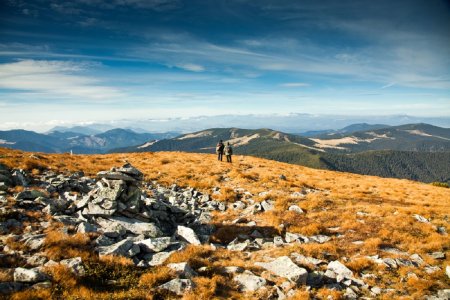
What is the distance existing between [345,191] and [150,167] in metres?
21.1

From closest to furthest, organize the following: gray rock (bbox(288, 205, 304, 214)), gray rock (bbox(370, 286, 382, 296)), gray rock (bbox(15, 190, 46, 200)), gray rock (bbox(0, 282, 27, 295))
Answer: gray rock (bbox(0, 282, 27, 295))
gray rock (bbox(370, 286, 382, 296))
gray rock (bbox(15, 190, 46, 200))
gray rock (bbox(288, 205, 304, 214))

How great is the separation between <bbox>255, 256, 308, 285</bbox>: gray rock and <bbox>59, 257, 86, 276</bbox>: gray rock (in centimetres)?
679

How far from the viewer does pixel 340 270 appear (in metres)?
11.6

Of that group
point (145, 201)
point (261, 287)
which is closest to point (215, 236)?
point (145, 201)

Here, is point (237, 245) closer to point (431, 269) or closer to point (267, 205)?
point (267, 205)

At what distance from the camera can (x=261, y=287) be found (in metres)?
9.94

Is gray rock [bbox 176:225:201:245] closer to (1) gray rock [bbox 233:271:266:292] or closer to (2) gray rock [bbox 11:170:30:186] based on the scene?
(1) gray rock [bbox 233:271:266:292]

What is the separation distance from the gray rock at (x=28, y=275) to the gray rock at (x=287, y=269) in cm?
793

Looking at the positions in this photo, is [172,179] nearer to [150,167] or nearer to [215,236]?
[150,167]

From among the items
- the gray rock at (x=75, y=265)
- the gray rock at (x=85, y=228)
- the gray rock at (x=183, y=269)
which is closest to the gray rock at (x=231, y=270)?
the gray rock at (x=183, y=269)

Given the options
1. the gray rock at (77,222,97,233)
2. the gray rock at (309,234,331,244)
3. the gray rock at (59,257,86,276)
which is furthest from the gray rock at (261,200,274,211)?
the gray rock at (59,257,86,276)

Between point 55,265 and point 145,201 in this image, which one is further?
point 145,201

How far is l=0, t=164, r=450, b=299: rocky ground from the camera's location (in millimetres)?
9633

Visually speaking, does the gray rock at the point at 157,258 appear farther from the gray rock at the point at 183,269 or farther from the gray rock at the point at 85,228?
the gray rock at the point at 85,228
